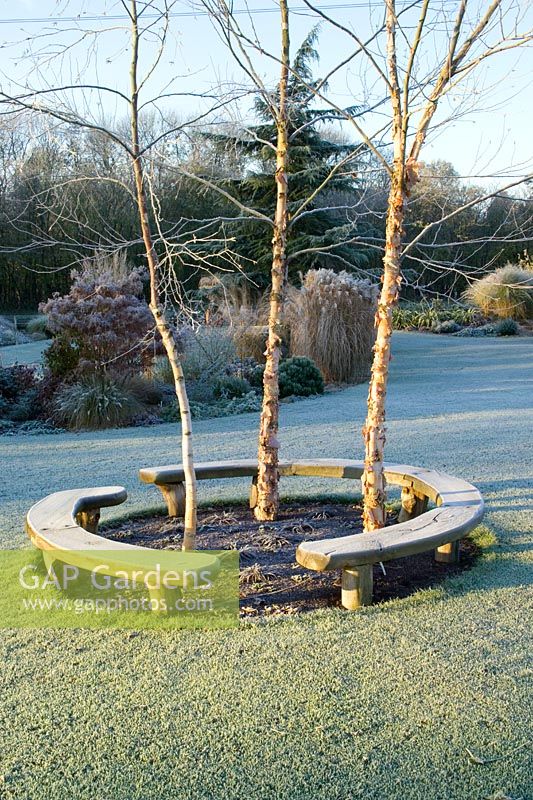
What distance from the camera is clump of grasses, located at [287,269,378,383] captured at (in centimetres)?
1162

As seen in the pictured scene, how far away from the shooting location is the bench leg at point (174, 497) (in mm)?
4488

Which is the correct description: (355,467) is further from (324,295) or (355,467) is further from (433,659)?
(324,295)

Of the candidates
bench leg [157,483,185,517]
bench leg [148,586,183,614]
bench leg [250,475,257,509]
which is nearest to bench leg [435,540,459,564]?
bench leg [250,475,257,509]

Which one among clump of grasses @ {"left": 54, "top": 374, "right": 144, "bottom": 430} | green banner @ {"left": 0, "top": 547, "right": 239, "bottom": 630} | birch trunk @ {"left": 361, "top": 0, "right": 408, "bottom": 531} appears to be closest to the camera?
green banner @ {"left": 0, "top": 547, "right": 239, "bottom": 630}

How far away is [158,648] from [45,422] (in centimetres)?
621

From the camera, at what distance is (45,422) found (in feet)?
28.1

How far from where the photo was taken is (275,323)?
13.2 ft

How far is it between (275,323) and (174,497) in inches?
51.2

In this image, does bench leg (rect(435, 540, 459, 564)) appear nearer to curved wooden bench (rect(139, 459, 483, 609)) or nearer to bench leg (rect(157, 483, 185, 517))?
curved wooden bench (rect(139, 459, 483, 609))

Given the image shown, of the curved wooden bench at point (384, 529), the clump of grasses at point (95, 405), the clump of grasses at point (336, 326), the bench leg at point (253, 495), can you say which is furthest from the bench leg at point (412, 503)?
the clump of grasses at point (336, 326)

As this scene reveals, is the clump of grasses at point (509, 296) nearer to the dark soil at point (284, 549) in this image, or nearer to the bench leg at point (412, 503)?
the bench leg at point (412, 503)

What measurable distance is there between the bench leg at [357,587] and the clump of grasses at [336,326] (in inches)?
339

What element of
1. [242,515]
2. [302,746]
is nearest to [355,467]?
[242,515]

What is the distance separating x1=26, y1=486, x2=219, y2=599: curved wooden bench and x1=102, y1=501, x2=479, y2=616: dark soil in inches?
13.7
